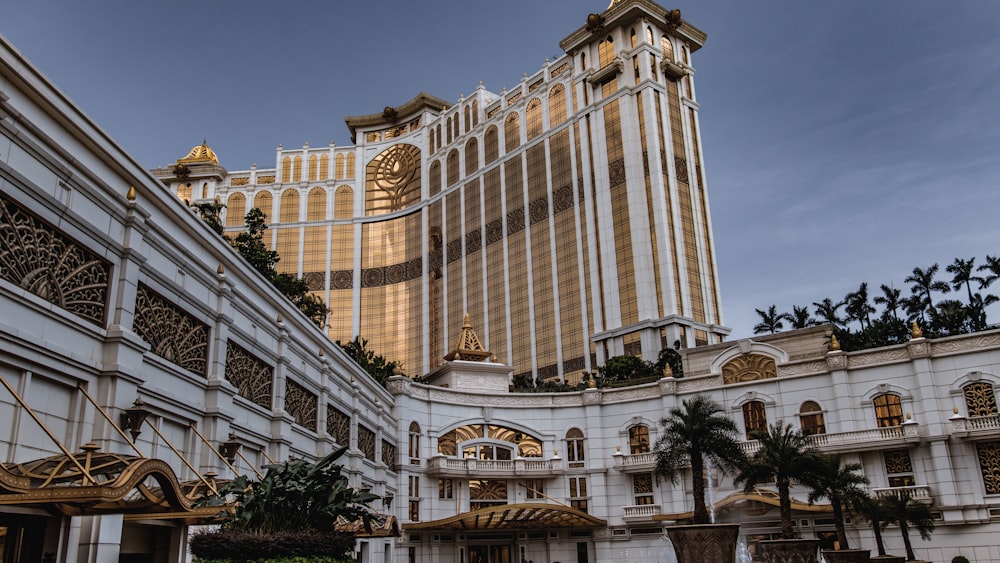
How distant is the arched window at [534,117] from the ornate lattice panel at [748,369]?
191ft

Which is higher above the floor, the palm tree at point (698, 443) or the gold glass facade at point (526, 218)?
the gold glass facade at point (526, 218)

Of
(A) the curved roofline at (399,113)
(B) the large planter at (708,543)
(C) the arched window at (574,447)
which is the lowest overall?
(B) the large planter at (708,543)

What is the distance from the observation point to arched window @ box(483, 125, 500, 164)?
107375 mm

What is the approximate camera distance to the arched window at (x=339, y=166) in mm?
125125

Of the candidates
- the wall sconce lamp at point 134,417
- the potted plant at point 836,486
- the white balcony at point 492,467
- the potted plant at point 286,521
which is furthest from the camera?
the white balcony at point 492,467

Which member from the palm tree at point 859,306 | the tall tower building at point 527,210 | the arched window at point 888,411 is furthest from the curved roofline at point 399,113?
the arched window at point 888,411

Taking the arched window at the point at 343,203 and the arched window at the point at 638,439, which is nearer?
the arched window at the point at 638,439

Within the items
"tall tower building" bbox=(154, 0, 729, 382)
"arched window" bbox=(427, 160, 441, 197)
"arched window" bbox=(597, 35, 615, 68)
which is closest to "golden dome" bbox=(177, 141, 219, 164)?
"tall tower building" bbox=(154, 0, 729, 382)

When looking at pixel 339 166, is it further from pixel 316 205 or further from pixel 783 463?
pixel 783 463

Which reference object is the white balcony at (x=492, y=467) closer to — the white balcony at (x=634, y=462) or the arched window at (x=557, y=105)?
the white balcony at (x=634, y=462)

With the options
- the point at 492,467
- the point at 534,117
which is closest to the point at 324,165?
the point at 534,117

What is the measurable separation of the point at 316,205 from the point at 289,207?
3947mm

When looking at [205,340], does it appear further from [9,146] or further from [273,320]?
[9,146]

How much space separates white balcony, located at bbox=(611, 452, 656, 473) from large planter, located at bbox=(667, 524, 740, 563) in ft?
69.4
